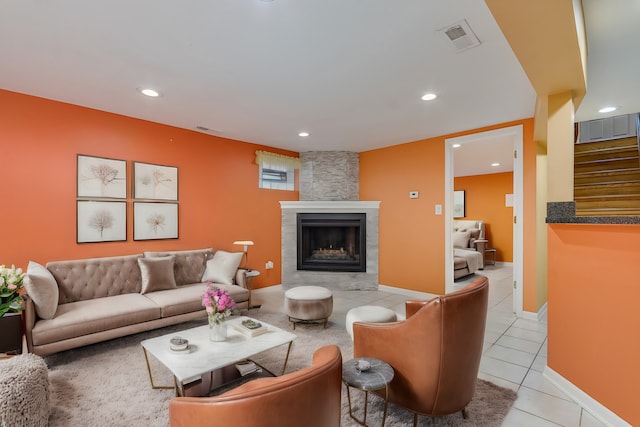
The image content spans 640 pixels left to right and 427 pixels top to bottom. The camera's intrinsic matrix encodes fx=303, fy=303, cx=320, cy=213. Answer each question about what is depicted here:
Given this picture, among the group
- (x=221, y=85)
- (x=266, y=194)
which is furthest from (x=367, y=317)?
(x=266, y=194)

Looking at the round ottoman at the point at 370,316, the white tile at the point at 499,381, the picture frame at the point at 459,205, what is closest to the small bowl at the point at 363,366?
the round ottoman at the point at 370,316

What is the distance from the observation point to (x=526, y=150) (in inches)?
149

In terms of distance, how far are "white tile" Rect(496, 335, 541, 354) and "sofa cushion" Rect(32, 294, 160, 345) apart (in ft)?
11.6

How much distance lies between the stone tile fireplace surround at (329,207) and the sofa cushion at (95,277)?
A: 2481mm

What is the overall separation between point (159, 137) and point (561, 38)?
13.7ft

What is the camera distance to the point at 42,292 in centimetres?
256

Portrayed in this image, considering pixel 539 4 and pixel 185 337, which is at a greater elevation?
pixel 539 4

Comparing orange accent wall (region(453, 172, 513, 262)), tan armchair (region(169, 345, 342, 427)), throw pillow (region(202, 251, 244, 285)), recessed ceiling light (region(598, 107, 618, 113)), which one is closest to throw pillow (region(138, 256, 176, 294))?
Answer: throw pillow (region(202, 251, 244, 285))

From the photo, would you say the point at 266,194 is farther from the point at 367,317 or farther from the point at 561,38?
the point at 561,38

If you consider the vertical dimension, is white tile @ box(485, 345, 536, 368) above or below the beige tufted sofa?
below

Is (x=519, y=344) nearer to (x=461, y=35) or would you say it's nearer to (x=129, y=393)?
(x=461, y=35)

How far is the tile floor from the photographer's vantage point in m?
1.94

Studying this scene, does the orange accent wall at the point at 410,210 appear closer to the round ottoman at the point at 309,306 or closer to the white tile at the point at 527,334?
the white tile at the point at 527,334

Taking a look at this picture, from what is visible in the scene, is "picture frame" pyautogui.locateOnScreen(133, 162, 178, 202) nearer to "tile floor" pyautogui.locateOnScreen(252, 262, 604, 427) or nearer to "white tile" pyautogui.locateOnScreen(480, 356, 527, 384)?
"tile floor" pyautogui.locateOnScreen(252, 262, 604, 427)
